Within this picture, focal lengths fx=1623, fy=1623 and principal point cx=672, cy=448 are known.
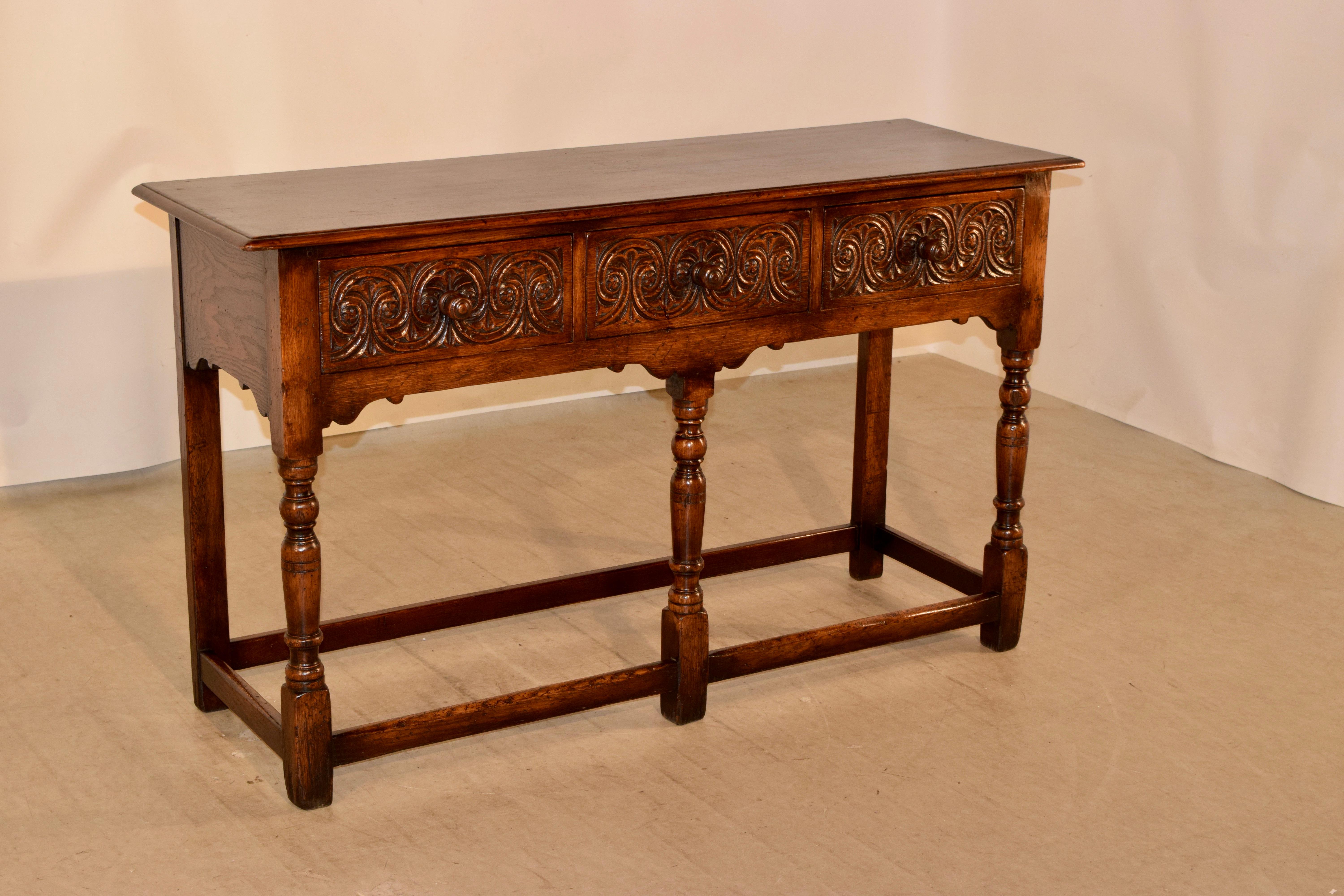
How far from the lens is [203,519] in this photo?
3109mm

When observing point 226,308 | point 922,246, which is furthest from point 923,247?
point 226,308

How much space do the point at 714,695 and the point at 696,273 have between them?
0.91 meters

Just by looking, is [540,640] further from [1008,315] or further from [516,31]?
[516,31]

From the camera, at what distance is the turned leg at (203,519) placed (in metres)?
3.04

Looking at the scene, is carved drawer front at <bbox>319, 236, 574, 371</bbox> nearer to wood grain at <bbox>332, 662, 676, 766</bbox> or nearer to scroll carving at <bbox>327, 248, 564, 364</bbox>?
scroll carving at <bbox>327, 248, 564, 364</bbox>

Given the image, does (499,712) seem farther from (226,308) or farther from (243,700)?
(226,308)

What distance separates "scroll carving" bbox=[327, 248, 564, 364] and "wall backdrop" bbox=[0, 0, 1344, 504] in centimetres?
214

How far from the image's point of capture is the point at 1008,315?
11.0 feet

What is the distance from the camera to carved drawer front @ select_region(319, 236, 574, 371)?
103 inches

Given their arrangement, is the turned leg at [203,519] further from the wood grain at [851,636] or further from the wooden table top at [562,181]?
the wood grain at [851,636]

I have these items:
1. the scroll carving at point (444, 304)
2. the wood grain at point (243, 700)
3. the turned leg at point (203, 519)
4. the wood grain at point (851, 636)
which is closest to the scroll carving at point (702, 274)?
the scroll carving at point (444, 304)

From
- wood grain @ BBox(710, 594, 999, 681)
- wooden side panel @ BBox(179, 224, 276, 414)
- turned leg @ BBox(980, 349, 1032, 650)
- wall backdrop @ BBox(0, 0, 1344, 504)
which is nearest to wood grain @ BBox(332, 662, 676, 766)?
wood grain @ BBox(710, 594, 999, 681)

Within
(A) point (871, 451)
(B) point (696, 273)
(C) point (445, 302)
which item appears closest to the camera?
(C) point (445, 302)

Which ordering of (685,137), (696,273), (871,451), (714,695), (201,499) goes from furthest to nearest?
(685,137)
(871,451)
(714,695)
(201,499)
(696,273)
